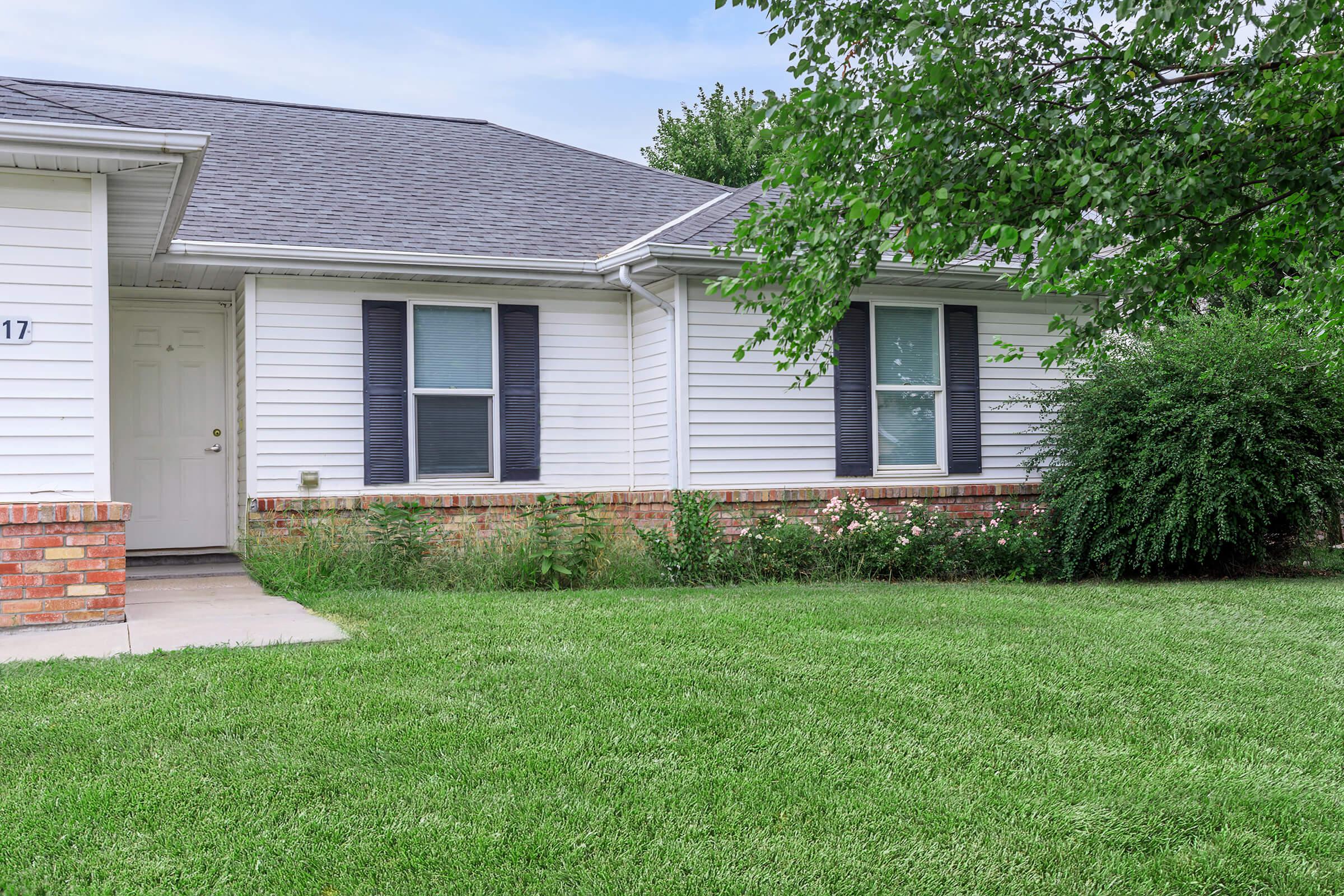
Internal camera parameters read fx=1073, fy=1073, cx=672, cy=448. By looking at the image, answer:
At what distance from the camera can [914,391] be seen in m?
10.6

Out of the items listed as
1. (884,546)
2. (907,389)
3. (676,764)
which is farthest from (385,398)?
(676,764)

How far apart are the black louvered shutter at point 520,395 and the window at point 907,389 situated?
327 cm

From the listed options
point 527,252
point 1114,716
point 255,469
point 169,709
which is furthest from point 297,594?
point 1114,716

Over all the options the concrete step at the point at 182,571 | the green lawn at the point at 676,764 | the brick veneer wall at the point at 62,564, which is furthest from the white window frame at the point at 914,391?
the brick veneer wall at the point at 62,564

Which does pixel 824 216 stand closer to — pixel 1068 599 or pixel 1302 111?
pixel 1302 111

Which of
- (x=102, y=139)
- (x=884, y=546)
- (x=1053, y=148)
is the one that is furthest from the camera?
(x=884, y=546)

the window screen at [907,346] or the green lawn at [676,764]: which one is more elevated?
the window screen at [907,346]

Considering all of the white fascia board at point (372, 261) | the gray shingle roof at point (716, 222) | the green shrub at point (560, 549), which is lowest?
the green shrub at point (560, 549)

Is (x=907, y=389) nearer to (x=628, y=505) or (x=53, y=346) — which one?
(x=628, y=505)

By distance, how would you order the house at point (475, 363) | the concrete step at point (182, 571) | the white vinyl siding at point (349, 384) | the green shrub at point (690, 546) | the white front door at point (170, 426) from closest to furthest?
the concrete step at point (182, 571)
the green shrub at point (690, 546)
the white vinyl siding at point (349, 384)
the house at point (475, 363)
the white front door at point (170, 426)

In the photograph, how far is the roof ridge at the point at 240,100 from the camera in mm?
11211

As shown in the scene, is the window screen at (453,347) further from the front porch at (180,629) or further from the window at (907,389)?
the window at (907,389)

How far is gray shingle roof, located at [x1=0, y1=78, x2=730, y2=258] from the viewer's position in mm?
9867

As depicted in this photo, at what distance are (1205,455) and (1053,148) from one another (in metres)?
5.04
